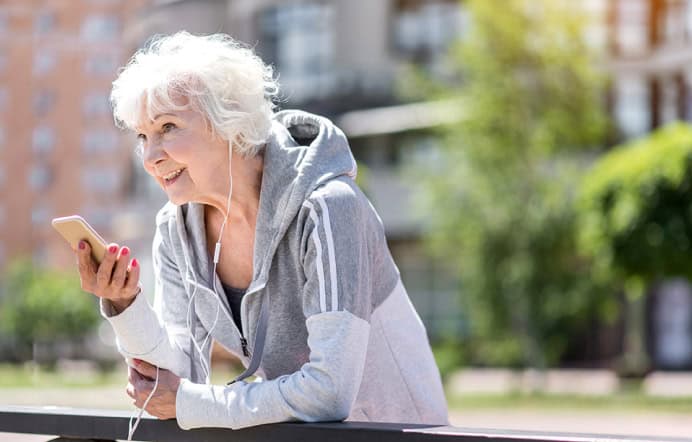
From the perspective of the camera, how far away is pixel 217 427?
2170 millimetres

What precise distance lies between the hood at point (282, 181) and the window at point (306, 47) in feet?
108

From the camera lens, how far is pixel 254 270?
2.35 meters

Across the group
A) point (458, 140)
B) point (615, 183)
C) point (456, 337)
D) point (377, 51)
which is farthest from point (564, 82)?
point (377, 51)

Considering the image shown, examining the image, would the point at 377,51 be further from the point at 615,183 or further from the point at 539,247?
the point at 615,183

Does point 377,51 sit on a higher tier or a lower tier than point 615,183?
higher

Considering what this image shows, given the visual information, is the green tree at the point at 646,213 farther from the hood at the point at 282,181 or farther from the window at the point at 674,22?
the hood at the point at 282,181

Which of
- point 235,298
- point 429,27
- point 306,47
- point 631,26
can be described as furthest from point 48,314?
point 235,298

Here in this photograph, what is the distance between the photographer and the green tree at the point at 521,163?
74.2ft

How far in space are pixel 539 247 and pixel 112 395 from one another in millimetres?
9794

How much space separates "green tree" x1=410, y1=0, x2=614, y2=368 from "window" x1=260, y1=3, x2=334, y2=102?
11.1 m

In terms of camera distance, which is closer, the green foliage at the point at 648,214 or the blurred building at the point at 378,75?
the green foliage at the point at 648,214

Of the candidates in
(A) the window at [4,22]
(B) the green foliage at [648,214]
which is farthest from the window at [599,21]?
(A) the window at [4,22]

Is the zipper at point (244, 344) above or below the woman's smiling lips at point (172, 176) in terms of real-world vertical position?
below

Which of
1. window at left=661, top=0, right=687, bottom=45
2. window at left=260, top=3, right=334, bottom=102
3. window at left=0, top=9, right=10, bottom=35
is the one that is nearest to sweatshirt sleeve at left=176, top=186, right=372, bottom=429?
window at left=661, top=0, right=687, bottom=45
